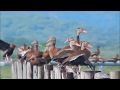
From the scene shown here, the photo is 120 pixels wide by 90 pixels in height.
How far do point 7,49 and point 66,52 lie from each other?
1.96 feet

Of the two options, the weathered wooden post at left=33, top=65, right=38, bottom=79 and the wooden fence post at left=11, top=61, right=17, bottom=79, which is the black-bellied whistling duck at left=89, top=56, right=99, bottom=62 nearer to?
the weathered wooden post at left=33, top=65, right=38, bottom=79

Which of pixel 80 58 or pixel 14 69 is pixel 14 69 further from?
pixel 80 58

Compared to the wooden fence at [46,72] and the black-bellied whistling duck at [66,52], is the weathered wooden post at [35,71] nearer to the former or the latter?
the wooden fence at [46,72]

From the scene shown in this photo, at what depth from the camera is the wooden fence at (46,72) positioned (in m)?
10.3

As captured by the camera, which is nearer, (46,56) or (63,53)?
(63,53)

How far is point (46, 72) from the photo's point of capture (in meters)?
10.4

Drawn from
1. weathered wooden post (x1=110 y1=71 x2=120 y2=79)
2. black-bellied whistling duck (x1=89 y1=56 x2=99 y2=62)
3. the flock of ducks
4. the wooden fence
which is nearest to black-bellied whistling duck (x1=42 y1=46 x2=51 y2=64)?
the flock of ducks

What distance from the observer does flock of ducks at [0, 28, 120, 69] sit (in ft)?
34.5

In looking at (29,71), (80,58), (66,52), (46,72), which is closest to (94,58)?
(80,58)
